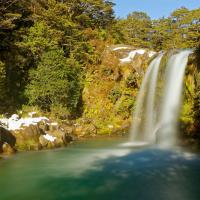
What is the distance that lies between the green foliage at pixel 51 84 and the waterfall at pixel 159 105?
214 inches

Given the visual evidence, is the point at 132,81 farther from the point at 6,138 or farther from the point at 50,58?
the point at 6,138

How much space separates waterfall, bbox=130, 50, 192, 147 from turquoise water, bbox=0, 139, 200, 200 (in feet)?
10.9

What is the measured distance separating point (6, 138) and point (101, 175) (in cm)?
733

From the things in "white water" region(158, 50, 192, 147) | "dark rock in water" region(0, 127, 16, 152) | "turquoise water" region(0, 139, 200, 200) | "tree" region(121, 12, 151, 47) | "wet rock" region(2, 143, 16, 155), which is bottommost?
"turquoise water" region(0, 139, 200, 200)

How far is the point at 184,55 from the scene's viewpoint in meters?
25.2

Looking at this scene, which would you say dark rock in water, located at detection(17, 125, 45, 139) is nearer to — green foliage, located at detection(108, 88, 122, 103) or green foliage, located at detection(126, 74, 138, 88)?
green foliage, located at detection(108, 88, 122, 103)

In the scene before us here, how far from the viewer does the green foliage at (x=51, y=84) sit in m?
26.7

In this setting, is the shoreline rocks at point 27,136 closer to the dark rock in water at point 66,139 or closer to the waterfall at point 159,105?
the dark rock in water at point 66,139

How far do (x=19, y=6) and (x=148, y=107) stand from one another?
1361cm

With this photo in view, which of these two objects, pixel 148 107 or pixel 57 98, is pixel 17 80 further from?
pixel 148 107

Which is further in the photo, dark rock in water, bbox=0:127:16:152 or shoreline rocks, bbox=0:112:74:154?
shoreline rocks, bbox=0:112:74:154

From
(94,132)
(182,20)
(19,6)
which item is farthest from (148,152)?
(182,20)

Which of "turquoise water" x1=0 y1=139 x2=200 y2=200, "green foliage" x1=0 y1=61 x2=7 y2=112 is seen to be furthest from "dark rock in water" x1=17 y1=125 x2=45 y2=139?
"green foliage" x1=0 y1=61 x2=7 y2=112

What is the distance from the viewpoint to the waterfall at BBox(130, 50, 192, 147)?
2348cm
